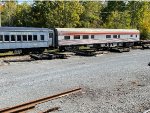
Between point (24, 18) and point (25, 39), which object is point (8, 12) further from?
point (25, 39)

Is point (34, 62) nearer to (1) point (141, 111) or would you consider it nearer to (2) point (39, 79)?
(2) point (39, 79)

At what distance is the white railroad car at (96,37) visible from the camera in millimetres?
42625

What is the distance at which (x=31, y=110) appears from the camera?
14.0 metres

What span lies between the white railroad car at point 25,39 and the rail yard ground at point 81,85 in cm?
638

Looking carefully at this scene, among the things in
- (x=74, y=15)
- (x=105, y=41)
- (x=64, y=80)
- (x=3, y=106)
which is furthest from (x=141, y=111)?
(x=74, y=15)

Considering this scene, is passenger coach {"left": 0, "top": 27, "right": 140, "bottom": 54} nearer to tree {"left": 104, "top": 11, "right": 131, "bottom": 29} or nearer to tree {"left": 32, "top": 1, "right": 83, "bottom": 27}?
tree {"left": 32, "top": 1, "right": 83, "bottom": 27}

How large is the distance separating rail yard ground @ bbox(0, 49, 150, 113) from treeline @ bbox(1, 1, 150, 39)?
3616cm

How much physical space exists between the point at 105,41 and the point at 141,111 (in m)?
35.0

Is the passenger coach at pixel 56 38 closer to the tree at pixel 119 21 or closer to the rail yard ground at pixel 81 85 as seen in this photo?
the rail yard ground at pixel 81 85

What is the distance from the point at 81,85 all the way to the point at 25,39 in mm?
18778

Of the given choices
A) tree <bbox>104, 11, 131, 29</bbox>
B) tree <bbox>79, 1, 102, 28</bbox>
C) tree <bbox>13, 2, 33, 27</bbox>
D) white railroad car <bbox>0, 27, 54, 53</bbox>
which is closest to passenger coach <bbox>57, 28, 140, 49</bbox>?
white railroad car <bbox>0, 27, 54, 53</bbox>

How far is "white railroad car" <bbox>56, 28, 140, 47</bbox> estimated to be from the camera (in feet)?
140

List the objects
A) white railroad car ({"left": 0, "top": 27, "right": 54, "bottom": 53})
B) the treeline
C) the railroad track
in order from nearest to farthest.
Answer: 1. the railroad track
2. white railroad car ({"left": 0, "top": 27, "right": 54, "bottom": 53})
3. the treeline

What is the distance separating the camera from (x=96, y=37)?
47219mm
